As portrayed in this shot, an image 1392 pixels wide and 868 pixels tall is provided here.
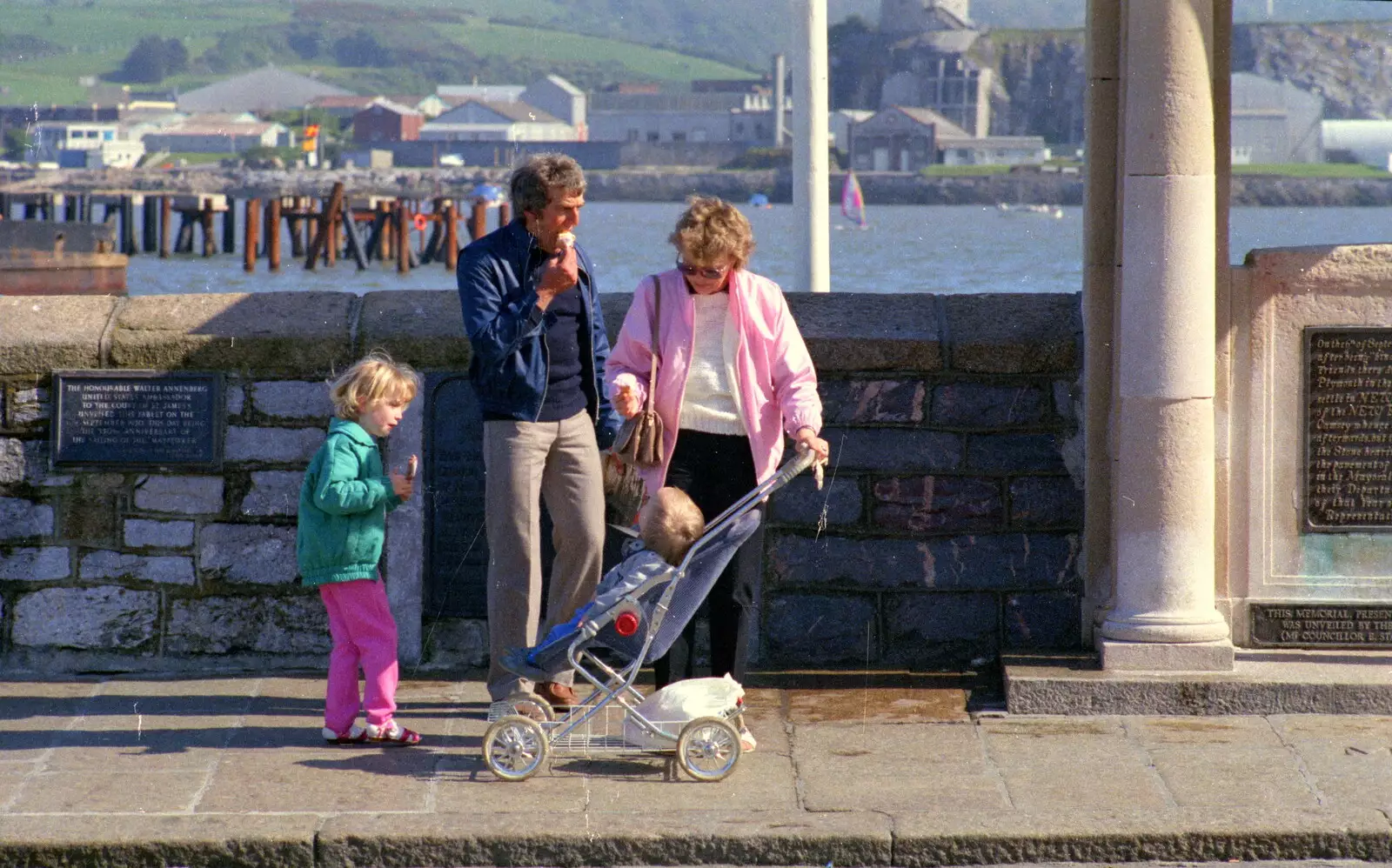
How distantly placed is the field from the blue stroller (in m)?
149

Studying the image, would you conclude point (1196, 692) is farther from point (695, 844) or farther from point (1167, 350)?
point (695, 844)

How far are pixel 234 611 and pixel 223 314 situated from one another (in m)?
1.14

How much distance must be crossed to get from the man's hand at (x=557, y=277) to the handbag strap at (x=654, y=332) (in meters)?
0.26

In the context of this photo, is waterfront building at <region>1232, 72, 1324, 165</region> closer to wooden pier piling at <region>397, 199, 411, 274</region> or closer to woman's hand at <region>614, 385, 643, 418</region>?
wooden pier piling at <region>397, 199, 411, 274</region>

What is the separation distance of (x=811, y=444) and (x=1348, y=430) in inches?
88.4

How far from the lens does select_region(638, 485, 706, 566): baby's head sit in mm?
5352

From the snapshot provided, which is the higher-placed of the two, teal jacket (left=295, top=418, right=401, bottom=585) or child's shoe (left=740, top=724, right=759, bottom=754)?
teal jacket (left=295, top=418, right=401, bottom=585)

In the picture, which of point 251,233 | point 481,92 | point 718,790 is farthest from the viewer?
point 481,92

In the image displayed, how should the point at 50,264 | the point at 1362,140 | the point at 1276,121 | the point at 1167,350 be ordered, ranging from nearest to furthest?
the point at 1167,350 → the point at 50,264 → the point at 1276,121 → the point at 1362,140

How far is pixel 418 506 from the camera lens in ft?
22.1

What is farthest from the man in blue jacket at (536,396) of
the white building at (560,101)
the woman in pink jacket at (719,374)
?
the white building at (560,101)

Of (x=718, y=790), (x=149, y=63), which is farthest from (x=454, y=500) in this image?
(x=149, y=63)

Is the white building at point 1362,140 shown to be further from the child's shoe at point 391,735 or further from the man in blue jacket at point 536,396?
the child's shoe at point 391,735

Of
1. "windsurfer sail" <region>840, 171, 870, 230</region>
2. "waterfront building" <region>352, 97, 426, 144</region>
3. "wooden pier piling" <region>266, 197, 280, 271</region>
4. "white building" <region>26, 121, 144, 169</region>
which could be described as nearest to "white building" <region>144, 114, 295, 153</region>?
"white building" <region>26, 121, 144, 169</region>
